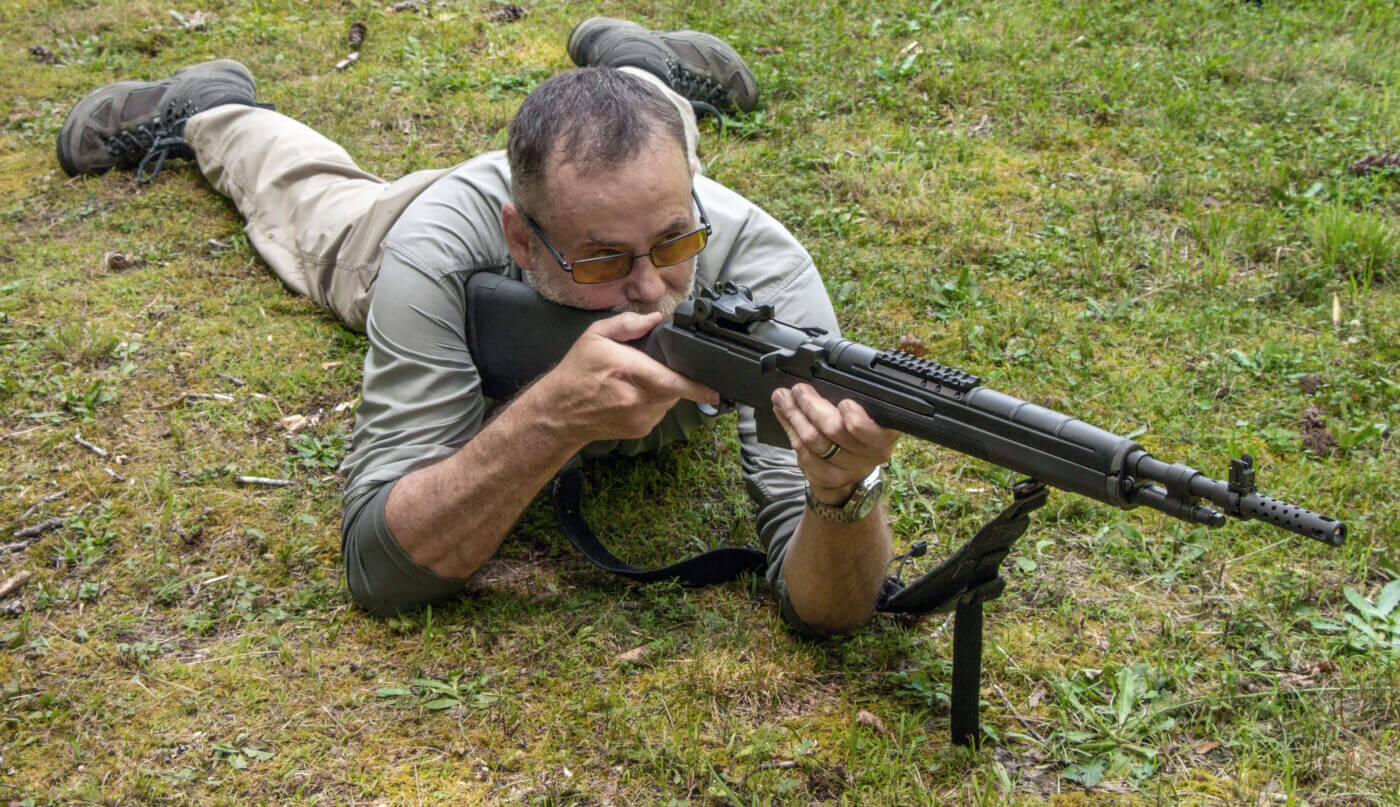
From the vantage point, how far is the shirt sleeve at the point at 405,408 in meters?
3.24

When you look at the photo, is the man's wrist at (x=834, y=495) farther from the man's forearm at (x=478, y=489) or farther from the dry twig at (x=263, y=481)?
the dry twig at (x=263, y=481)

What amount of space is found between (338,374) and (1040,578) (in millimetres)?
3022

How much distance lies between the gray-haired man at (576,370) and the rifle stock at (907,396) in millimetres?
66

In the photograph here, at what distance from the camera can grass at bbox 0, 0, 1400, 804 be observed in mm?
2828

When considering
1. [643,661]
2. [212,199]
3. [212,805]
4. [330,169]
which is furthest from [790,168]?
[212,805]

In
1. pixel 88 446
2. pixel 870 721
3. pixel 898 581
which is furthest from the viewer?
pixel 88 446

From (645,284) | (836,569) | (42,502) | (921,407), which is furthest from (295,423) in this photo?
(921,407)

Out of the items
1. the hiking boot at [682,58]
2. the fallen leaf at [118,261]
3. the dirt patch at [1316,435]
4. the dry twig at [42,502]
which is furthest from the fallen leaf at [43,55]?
the dirt patch at [1316,435]

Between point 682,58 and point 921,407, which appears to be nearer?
point 921,407

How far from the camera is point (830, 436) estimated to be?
2.46 m

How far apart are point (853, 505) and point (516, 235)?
132cm

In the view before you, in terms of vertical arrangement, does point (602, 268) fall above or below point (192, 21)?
above

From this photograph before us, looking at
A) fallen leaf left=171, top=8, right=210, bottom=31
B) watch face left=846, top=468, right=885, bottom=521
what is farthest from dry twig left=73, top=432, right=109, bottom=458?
fallen leaf left=171, top=8, right=210, bottom=31

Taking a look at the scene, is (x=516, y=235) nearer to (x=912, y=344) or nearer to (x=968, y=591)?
(x=968, y=591)
